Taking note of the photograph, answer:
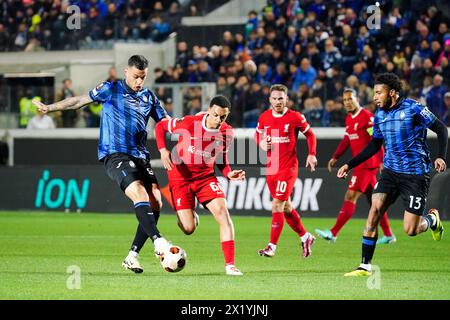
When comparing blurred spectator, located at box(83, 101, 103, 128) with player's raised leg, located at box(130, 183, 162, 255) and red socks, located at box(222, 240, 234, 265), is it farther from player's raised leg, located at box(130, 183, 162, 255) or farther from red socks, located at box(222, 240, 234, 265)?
red socks, located at box(222, 240, 234, 265)

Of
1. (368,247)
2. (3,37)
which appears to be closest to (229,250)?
(368,247)

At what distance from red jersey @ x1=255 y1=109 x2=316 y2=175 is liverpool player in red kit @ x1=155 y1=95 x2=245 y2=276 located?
2433 mm

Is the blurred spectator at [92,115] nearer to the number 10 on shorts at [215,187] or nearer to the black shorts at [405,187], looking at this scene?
the number 10 on shorts at [215,187]

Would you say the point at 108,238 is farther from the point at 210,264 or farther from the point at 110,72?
the point at 110,72

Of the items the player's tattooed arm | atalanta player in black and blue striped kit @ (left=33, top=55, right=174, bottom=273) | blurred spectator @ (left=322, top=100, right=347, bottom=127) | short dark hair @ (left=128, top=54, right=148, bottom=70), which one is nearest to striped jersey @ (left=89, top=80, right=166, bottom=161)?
atalanta player in black and blue striped kit @ (left=33, top=55, right=174, bottom=273)

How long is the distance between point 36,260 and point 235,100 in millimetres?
12451

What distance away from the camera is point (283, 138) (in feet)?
49.9

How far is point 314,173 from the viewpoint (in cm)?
2267

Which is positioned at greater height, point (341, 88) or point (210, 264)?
point (341, 88)

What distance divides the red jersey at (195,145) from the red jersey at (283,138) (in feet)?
7.98

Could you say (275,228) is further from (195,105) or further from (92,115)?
(92,115)

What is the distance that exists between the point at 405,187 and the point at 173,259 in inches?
120
